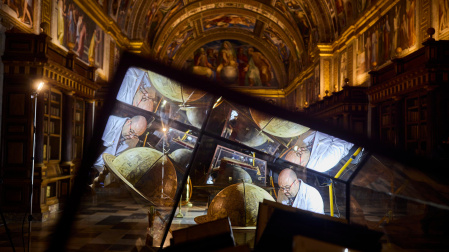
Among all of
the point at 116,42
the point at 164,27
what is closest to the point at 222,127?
the point at 116,42

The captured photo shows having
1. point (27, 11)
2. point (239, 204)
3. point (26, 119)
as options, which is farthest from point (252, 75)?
point (239, 204)

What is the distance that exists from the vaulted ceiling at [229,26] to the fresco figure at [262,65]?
411 millimetres

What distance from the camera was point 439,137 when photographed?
21.2 ft

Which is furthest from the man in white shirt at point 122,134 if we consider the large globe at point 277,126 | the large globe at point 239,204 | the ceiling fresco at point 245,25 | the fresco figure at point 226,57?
the fresco figure at point 226,57

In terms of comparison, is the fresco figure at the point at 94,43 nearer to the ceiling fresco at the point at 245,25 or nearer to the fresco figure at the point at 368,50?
the ceiling fresco at the point at 245,25

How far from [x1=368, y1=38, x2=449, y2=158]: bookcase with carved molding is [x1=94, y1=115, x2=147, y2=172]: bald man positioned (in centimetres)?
513

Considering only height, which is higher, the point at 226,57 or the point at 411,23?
the point at 226,57

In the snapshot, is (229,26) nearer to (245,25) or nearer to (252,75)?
(245,25)

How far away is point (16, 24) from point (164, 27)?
46.1 ft

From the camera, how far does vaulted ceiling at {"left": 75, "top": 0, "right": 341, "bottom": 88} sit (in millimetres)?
15883

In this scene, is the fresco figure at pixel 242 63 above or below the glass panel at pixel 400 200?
above

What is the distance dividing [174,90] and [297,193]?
138 centimetres

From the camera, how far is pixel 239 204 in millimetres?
3025

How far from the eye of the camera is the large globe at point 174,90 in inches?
62.2
